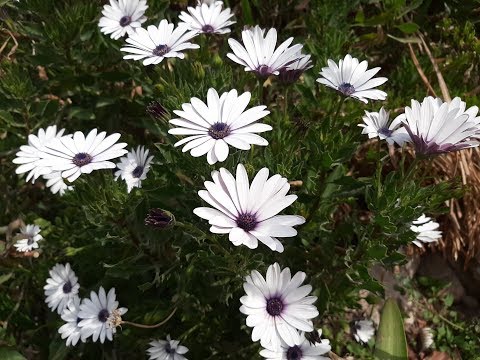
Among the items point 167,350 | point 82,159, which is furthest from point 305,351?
point 82,159

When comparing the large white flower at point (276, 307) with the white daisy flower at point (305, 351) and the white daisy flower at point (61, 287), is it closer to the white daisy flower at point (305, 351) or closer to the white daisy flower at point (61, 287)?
the white daisy flower at point (305, 351)

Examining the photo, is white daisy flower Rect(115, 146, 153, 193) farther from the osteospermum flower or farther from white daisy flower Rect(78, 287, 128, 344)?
the osteospermum flower

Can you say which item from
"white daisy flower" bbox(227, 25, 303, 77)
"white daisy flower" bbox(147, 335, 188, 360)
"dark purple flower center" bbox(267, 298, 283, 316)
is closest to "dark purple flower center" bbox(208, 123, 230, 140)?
"white daisy flower" bbox(227, 25, 303, 77)

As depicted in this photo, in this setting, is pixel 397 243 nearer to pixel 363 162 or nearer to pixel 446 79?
pixel 363 162

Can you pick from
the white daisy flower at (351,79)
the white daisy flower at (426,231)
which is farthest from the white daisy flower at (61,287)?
the white daisy flower at (426,231)

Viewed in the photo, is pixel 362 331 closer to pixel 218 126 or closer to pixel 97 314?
pixel 97 314

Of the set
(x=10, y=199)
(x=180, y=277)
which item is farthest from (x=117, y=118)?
(x=180, y=277)
